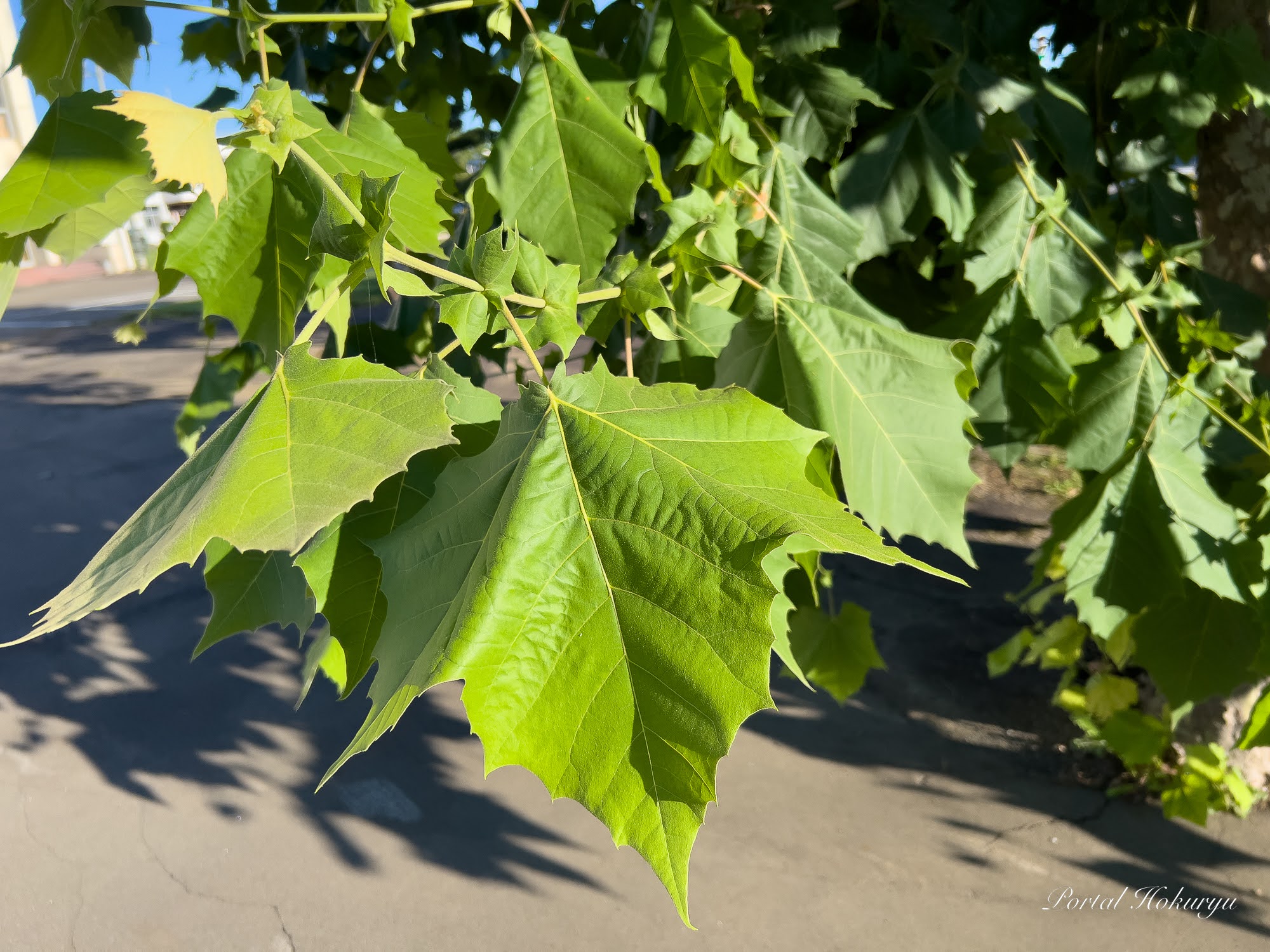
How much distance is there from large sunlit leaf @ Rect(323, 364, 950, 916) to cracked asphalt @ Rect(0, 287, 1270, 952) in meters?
2.23

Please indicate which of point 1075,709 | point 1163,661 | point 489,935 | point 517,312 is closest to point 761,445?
point 517,312

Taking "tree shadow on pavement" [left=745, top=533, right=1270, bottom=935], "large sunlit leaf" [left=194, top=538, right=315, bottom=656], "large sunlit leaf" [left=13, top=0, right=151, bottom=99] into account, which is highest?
"large sunlit leaf" [left=13, top=0, right=151, bottom=99]

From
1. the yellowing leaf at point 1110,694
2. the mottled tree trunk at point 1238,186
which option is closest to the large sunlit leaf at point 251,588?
the mottled tree trunk at point 1238,186

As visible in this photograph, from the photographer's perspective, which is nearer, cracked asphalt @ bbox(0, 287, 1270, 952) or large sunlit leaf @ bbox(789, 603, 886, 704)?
large sunlit leaf @ bbox(789, 603, 886, 704)

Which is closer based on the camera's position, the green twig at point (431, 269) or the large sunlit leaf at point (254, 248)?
the green twig at point (431, 269)

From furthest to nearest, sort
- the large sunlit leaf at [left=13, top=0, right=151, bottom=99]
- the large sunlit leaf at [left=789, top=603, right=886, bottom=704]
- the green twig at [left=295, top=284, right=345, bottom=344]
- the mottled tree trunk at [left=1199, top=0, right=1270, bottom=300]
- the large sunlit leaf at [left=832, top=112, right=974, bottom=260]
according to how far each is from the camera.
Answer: the large sunlit leaf at [left=789, top=603, right=886, bottom=704], the mottled tree trunk at [left=1199, top=0, right=1270, bottom=300], the large sunlit leaf at [left=832, top=112, right=974, bottom=260], the large sunlit leaf at [left=13, top=0, right=151, bottom=99], the green twig at [left=295, top=284, right=345, bottom=344]

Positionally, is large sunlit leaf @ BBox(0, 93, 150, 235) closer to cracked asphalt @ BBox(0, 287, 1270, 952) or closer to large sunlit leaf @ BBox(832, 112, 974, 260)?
large sunlit leaf @ BBox(832, 112, 974, 260)

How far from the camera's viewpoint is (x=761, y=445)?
0.56 metres

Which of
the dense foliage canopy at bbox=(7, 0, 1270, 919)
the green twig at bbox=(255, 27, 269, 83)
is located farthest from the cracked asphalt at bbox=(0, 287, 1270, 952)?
the green twig at bbox=(255, 27, 269, 83)

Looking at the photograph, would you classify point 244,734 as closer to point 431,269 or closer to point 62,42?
point 62,42

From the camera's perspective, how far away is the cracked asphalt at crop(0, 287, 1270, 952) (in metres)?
2.48

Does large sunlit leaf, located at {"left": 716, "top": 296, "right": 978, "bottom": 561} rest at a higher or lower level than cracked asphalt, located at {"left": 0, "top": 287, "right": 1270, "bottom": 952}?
higher

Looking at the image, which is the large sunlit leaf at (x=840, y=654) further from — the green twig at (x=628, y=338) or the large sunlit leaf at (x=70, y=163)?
the large sunlit leaf at (x=70, y=163)

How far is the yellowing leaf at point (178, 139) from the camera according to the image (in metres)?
0.51
